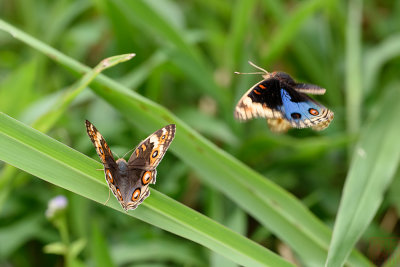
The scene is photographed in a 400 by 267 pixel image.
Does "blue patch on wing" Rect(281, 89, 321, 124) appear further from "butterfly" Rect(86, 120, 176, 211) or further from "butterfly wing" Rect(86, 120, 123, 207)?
"butterfly wing" Rect(86, 120, 123, 207)

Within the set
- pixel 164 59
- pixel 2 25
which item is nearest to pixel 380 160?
pixel 164 59

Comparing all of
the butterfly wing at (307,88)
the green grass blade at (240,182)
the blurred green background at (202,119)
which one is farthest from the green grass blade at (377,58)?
the butterfly wing at (307,88)

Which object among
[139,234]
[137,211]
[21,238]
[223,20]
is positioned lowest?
[21,238]

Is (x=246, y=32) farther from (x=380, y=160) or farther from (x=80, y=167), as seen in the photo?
(x=80, y=167)

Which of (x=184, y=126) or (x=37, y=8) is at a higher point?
(x=184, y=126)

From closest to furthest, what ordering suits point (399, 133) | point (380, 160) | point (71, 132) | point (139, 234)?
point (380, 160) → point (399, 133) → point (139, 234) → point (71, 132)

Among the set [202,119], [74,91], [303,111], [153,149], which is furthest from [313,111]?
[202,119]
